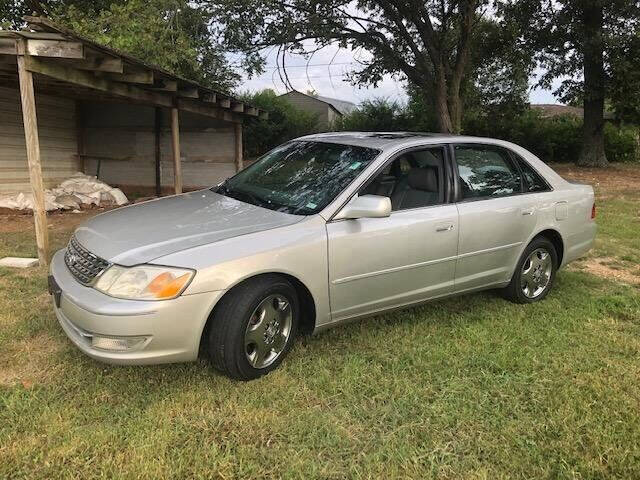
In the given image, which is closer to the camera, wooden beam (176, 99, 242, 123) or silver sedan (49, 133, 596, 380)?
silver sedan (49, 133, 596, 380)

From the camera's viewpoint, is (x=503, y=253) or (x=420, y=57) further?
(x=420, y=57)

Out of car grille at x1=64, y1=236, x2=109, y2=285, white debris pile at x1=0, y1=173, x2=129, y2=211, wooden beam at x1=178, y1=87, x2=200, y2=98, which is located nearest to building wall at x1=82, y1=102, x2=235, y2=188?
white debris pile at x1=0, y1=173, x2=129, y2=211

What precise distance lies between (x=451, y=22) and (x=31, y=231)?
13125 mm

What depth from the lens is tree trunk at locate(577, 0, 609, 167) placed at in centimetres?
1606

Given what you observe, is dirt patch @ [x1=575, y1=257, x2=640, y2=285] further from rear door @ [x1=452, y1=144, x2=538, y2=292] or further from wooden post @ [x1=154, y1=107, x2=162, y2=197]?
wooden post @ [x1=154, y1=107, x2=162, y2=197]

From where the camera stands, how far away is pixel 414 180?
4219 mm

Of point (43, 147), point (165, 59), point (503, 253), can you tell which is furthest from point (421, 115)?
Answer: point (503, 253)

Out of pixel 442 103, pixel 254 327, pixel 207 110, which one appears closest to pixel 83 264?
pixel 254 327

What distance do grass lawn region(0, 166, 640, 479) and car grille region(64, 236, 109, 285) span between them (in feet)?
2.07

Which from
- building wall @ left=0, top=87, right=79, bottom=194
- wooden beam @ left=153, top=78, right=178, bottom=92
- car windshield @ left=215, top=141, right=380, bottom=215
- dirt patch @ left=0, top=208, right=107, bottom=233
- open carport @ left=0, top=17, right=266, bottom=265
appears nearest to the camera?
car windshield @ left=215, top=141, right=380, bottom=215

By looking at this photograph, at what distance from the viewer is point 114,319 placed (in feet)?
9.36

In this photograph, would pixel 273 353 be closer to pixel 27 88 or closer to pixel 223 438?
pixel 223 438

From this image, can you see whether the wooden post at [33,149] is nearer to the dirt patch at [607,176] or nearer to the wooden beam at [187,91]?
the wooden beam at [187,91]

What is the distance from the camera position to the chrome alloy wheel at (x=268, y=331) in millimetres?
3234
